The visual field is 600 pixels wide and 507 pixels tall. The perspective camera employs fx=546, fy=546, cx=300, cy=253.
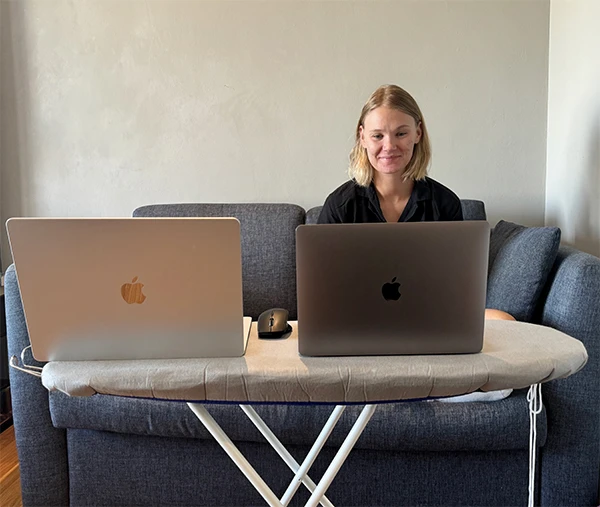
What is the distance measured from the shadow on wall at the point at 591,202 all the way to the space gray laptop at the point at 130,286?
57.2 inches

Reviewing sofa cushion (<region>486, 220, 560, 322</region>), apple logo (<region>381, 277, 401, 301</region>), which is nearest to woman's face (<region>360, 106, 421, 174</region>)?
sofa cushion (<region>486, 220, 560, 322</region>)

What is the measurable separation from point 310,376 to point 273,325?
0.73 feet

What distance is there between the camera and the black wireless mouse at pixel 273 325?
1.00m

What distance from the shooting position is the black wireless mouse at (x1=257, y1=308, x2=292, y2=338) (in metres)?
1.00

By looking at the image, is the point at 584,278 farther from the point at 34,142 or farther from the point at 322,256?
the point at 34,142

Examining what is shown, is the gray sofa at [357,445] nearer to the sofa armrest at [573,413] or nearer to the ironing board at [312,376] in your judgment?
the sofa armrest at [573,413]

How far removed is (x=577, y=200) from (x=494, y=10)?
2.86 feet

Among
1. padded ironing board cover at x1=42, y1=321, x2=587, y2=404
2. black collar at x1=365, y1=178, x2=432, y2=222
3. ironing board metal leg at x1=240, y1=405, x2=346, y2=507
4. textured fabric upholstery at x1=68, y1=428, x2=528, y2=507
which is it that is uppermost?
black collar at x1=365, y1=178, x2=432, y2=222

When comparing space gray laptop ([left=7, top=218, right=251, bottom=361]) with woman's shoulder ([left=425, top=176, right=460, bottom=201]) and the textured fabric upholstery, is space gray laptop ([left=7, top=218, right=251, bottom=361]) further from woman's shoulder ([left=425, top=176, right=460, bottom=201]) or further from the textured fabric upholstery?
woman's shoulder ([left=425, top=176, right=460, bottom=201])

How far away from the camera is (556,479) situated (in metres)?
1.47

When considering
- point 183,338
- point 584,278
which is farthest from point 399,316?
point 584,278

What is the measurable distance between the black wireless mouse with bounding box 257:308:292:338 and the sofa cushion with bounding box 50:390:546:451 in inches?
19.3

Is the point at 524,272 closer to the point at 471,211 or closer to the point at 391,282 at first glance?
the point at 471,211

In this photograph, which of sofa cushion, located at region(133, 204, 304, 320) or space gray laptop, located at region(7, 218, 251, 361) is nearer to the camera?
space gray laptop, located at region(7, 218, 251, 361)
